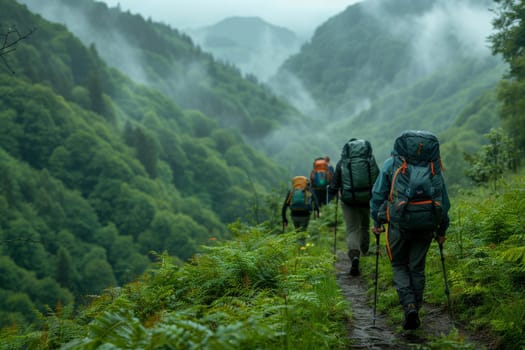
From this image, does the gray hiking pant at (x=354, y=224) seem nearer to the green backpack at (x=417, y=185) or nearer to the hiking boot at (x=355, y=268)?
the hiking boot at (x=355, y=268)

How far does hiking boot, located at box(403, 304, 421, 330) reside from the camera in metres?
5.16

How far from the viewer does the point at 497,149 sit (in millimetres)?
16047

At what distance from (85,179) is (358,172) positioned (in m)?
112

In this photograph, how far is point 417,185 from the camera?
16.4 ft

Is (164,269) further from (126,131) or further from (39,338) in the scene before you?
(126,131)

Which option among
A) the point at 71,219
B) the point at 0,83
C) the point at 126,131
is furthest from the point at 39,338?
the point at 126,131

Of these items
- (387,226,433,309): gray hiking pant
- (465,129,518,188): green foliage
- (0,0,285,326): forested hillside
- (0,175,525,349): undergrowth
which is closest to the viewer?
(0,175,525,349): undergrowth

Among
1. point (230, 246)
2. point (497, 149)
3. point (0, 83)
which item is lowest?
point (230, 246)

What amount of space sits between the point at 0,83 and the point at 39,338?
4714 inches

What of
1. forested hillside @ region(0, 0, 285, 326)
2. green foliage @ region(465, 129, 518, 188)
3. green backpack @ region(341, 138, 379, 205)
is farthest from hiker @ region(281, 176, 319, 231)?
forested hillside @ region(0, 0, 285, 326)

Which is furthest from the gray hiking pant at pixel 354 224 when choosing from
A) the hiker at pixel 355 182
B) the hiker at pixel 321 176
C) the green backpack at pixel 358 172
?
the hiker at pixel 321 176

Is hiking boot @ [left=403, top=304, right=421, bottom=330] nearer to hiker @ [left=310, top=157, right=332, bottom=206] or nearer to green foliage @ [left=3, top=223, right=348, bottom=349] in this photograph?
green foliage @ [left=3, top=223, right=348, bottom=349]

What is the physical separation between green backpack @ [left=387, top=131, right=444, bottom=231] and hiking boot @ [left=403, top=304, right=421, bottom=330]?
863mm

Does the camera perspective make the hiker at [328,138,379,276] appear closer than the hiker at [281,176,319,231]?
Yes
